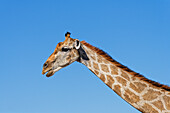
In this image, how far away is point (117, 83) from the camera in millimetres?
8398

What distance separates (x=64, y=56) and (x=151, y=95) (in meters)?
2.88

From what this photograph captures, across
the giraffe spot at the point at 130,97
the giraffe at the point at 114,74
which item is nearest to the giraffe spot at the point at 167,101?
the giraffe at the point at 114,74

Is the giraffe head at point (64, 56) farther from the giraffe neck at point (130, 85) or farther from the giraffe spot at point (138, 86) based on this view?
the giraffe spot at point (138, 86)

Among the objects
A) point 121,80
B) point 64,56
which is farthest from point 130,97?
point 64,56

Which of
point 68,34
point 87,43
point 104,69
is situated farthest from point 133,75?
point 68,34

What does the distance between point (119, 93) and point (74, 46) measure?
205 centimetres

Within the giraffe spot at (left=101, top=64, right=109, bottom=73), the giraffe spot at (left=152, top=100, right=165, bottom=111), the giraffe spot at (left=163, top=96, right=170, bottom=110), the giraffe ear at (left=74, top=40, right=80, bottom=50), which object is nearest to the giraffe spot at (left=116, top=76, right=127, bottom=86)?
the giraffe spot at (left=101, top=64, right=109, bottom=73)

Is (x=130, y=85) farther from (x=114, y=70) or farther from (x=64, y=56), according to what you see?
(x=64, y=56)

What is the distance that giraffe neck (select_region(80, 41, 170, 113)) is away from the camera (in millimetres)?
7953

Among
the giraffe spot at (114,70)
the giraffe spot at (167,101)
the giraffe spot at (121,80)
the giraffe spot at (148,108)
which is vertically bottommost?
the giraffe spot at (148,108)

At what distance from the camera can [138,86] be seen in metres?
8.21

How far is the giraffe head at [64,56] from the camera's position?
29.8ft

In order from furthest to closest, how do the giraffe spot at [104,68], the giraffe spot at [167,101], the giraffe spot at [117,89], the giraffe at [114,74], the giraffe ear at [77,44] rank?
the giraffe ear at [77,44]
the giraffe spot at [104,68]
the giraffe spot at [117,89]
the giraffe at [114,74]
the giraffe spot at [167,101]

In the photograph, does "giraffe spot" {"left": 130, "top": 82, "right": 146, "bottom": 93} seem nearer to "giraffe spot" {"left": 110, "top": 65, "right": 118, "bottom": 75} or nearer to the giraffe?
the giraffe
